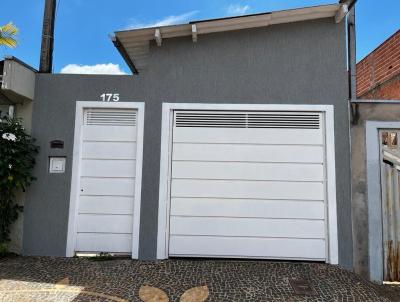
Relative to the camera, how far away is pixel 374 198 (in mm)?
5715

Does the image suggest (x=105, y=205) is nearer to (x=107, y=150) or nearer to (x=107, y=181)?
(x=107, y=181)

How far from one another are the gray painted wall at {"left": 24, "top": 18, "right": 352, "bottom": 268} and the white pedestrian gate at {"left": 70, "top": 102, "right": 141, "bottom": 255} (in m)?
0.25

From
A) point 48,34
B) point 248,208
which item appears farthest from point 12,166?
point 248,208

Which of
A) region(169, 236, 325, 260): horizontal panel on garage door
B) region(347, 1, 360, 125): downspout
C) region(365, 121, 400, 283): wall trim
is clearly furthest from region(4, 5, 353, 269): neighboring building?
region(365, 121, 400, 283): wall trim

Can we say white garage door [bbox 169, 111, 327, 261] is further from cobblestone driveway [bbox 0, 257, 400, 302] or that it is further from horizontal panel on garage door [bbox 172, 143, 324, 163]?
cobblestone driveway [bbox 0, 257, 400, 302]

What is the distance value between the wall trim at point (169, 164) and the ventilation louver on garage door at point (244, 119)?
0.11 m

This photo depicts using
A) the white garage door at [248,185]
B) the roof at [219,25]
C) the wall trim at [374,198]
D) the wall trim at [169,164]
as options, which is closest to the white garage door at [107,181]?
the wall trim at [169,164]

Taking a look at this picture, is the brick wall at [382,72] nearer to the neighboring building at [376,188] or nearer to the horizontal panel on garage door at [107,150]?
the neighboring building at [376,188]

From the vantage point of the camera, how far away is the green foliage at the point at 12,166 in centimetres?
557

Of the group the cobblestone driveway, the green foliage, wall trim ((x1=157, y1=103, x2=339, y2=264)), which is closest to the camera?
the cobblestone driveway

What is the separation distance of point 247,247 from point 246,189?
3.34 ft

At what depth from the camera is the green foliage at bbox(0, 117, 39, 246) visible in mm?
5574

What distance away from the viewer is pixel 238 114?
608 cm

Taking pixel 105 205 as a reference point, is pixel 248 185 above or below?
above
